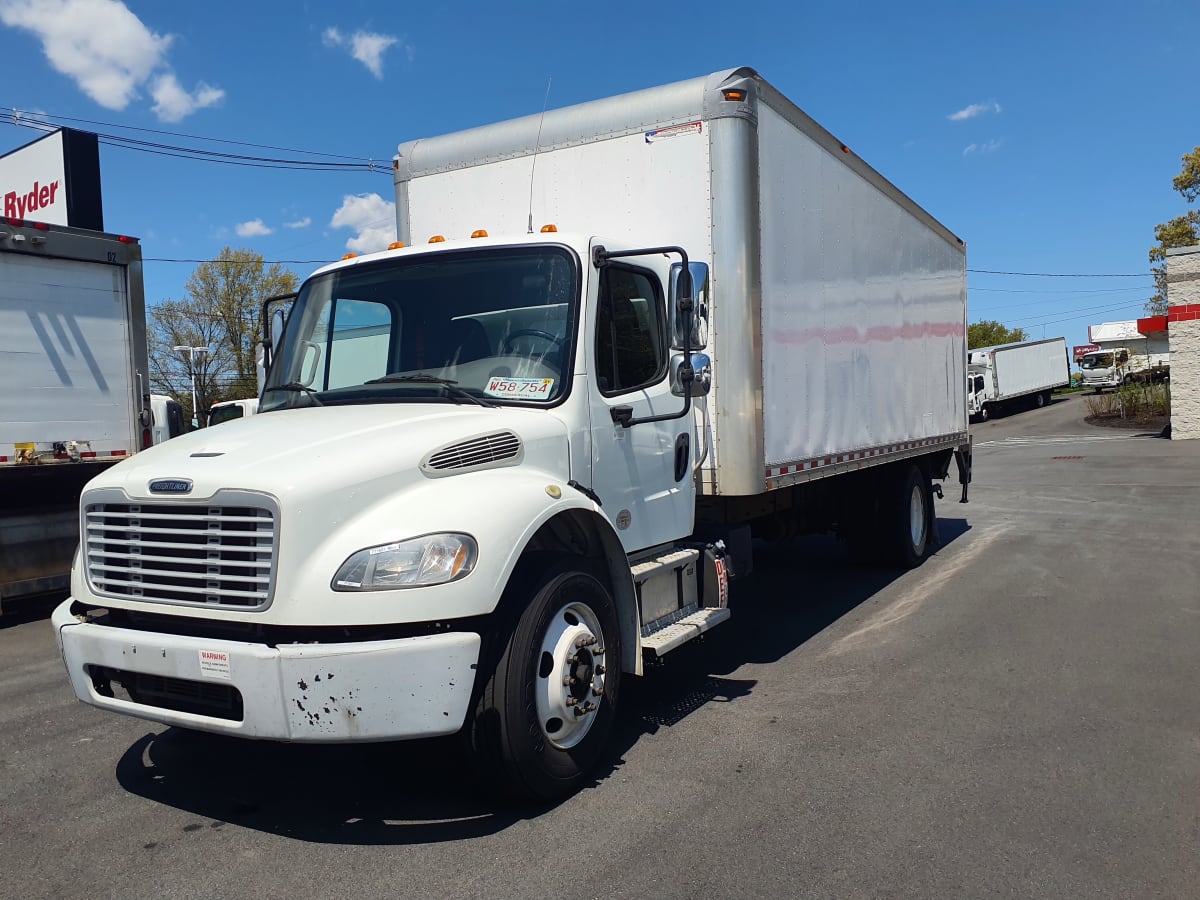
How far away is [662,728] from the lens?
5.12 meters

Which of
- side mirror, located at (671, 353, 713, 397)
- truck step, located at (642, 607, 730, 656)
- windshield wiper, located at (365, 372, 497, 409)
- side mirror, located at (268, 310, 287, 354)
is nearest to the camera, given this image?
windshield wiper, located at (365, 372, 497, 409)

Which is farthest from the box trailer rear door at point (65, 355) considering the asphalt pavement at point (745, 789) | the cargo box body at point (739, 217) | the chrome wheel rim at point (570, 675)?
the chrome wheel rim at point (570, 675)

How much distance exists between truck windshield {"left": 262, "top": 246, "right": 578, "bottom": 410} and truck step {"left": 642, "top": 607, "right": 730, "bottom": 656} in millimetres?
1324

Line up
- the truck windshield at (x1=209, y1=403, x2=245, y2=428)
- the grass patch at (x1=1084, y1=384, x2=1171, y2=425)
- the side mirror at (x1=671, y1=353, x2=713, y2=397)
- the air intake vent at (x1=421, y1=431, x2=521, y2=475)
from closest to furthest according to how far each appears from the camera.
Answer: the air intake vent at (x1=421, y1=431, x2=521, y2=475) → the side mirror at (x1=671, y1=353, x2=713, y2=397) → the truck windshield at (x1=209, y1=403, x2=245, y2=428) → the grass patch at (x1=1084, y1=384, x2=1171, y2=425)

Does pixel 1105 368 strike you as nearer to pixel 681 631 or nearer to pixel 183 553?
pixel 681 631

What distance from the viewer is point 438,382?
15.1 feet

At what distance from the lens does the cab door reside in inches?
191

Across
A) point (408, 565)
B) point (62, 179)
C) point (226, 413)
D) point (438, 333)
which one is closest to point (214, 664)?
point (408, 565)

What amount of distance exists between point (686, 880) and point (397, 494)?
1.77m

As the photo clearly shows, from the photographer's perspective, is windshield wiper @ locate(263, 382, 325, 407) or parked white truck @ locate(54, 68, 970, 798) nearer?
parked white truck @ locate(54, 68, 970, 798)

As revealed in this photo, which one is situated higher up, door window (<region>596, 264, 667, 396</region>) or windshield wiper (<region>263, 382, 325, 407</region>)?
door window (<region>596, 264, 667, 396</region>)

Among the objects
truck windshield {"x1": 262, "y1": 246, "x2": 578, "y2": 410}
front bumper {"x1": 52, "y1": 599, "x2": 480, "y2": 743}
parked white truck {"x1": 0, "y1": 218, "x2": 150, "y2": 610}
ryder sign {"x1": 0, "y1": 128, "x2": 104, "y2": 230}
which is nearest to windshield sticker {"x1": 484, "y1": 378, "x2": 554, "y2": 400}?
truck windshield {"x1": 262, "y1": 246, "x2": 578, "y2": 410}

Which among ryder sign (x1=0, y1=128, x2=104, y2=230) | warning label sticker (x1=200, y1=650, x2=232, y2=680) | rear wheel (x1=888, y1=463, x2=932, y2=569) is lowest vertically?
rear wheel (x1=888, y1=463, x2=932, y2=569)

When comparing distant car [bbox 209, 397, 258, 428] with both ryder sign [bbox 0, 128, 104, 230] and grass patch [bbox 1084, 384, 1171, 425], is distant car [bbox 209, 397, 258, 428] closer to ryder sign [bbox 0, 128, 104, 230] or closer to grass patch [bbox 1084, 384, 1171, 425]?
ryder sign [bbox 0, 128, 104, 230]
